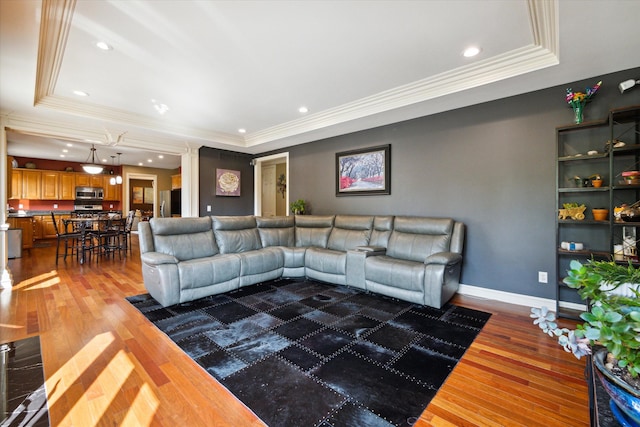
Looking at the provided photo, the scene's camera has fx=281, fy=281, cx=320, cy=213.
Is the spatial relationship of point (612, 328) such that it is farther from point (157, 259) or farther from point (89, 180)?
point (89, 180)

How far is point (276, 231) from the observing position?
471 centimetres

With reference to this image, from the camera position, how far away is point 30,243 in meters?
6.91

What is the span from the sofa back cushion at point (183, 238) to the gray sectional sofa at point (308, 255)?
1 cm

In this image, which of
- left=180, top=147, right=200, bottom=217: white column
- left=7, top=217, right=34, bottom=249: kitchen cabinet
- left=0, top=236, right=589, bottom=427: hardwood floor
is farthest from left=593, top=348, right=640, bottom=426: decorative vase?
left=7, top=217, right=34, bottom=249: kitchen cabinet

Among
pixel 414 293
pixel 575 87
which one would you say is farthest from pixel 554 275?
pixel 575 87

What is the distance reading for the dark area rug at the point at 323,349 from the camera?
5.30ft

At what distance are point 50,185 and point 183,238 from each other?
25.0ft

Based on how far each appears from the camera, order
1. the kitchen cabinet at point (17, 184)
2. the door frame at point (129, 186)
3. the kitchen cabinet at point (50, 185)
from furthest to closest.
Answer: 1. the door frame at point (129, 186)
2. the kitchen cabinet at point (50, 185)
3. the kitchen cabinet at point (17, 184)

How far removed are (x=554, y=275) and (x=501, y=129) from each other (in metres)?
1.75

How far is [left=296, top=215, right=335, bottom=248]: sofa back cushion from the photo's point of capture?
15.4 feet

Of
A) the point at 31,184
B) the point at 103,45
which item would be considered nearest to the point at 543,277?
the point at 103,45

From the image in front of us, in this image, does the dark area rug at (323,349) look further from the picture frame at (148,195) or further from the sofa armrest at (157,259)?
the picture frame at (148,195)

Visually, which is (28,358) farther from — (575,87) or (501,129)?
(575,87)

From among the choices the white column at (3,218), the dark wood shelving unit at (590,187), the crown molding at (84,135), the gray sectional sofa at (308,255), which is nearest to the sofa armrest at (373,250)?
the gray sectional sofa at (308,255)
